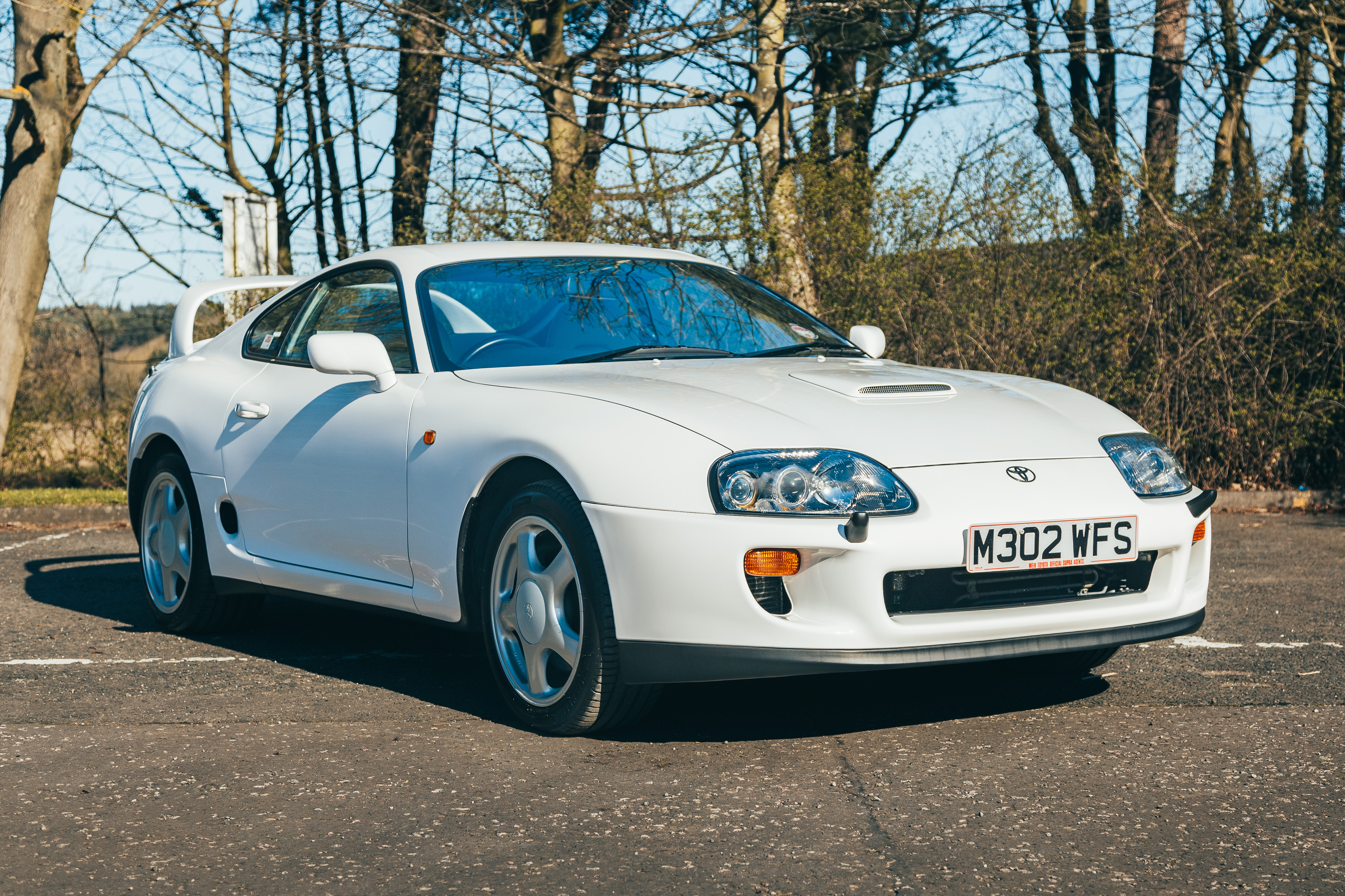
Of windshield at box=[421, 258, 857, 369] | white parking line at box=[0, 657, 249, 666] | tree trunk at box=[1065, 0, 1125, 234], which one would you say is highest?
tree trunk at box=[1065, 0, 1125, 234]

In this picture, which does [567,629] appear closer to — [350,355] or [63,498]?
[350,355]

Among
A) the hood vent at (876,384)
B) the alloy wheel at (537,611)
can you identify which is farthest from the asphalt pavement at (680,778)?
the hood vent at (876,384)

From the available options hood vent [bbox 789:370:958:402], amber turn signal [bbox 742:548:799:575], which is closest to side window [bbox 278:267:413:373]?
hood vent [bbox 789:370:958:402]

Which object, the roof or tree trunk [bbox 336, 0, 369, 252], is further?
tree trunk [bbox 336, 0, 369, 252]

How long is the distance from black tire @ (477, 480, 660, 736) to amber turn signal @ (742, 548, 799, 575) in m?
0.41

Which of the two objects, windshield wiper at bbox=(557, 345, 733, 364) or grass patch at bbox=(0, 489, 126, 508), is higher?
windshield wiper at bbox=(557, 345, 733, 364)

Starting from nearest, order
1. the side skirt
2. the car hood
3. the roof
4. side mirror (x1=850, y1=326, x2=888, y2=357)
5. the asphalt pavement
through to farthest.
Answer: the asphalt pavement, the car hood, the side skirt, the roof, side mirror (x1=850, y1=326, x2=888, y2=357)

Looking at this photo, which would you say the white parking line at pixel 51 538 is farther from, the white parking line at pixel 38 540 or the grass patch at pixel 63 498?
the grass patch at pixel 63 498

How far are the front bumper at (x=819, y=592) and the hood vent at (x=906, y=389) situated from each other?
45 cm

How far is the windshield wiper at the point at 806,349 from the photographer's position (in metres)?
4.97

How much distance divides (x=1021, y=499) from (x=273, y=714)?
2.31 m

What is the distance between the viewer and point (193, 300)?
6391 millimetres

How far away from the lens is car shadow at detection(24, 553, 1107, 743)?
13.8 ft

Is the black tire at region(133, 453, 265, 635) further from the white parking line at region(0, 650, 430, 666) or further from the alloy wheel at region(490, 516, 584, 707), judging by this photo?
the alloy wheel at region(490, 516, 584, 707)
